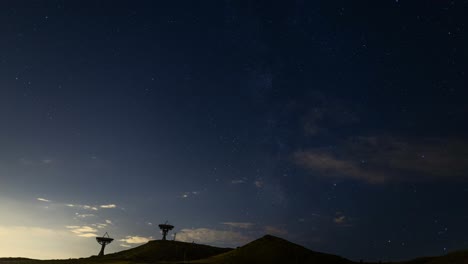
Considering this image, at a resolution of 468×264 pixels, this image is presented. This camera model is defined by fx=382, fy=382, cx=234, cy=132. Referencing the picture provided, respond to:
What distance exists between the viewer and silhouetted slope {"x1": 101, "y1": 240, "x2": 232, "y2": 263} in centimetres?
8462

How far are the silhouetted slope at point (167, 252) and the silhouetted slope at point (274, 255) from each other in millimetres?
17407

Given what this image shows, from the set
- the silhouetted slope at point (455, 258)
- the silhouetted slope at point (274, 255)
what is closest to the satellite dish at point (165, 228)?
the silhouetted slope at point (274, 255)

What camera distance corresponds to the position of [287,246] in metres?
72.1

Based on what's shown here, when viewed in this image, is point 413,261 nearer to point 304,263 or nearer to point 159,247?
point 304,263

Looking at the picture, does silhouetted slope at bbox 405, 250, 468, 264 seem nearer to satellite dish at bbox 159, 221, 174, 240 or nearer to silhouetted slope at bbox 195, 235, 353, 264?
silhouetted slope at bbox 195, 235, 353, 264

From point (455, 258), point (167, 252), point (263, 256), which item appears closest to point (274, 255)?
point (263, 256)

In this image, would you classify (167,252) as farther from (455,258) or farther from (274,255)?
(455,258)

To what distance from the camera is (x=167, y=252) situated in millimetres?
88188

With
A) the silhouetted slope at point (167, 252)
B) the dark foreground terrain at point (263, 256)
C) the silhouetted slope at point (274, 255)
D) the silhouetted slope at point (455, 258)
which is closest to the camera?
the silhouetted slope at point (455, 258)

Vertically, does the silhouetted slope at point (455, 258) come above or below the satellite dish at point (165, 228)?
below

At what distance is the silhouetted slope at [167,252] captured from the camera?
84625mm

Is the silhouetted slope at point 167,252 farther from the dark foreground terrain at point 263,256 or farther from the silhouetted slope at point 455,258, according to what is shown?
the silhouetted slope at point 455,258

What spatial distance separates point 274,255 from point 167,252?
103 feet

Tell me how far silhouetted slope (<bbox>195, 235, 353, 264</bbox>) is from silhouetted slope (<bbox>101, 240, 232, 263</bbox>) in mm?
17407
